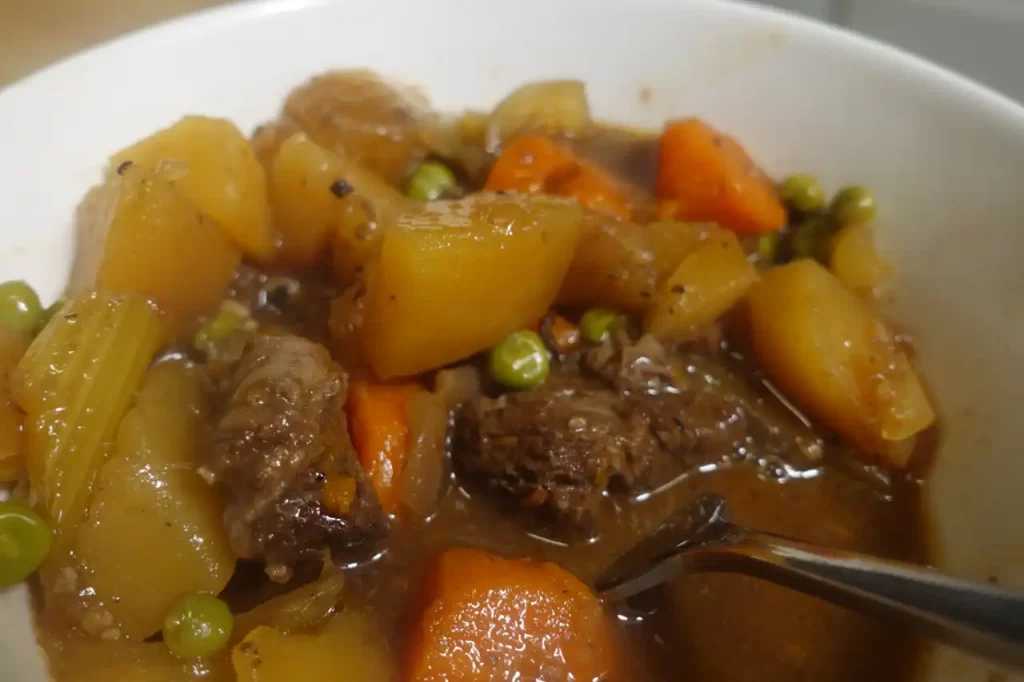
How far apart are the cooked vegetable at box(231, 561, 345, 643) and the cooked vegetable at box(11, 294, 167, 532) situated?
1.52 feet

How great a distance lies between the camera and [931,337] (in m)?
2.55

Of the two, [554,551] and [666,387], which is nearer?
[554,551]

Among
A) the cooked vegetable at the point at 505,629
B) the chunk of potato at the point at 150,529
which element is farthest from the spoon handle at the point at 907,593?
the chunk of potato at the point at 150,529

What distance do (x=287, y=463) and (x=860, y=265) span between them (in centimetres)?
187

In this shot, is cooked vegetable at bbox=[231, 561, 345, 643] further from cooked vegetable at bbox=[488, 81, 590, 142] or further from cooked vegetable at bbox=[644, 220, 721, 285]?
cooked vegetable at bbox=[488, 81, 590, 142]

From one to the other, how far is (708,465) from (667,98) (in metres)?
1.40

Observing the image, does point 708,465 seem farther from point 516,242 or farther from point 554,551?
point 516,242

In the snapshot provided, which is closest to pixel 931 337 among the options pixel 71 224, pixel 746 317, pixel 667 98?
pixel 746 317

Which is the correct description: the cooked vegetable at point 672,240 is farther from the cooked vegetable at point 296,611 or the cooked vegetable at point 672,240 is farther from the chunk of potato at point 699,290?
the cooked vegetable at point 296,611

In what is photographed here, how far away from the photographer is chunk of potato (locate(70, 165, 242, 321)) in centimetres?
223

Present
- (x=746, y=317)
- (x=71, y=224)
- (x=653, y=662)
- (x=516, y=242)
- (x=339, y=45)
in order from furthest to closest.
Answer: (x=339, y=45) < (x=746, y=317) < (x=71, y=224) < (x=516, y=242) < (x=653, y=662)

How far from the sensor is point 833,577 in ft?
5.28

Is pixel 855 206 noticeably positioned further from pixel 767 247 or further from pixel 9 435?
pixel 9 435

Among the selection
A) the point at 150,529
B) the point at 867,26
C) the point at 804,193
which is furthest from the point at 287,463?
the point at 867,26
